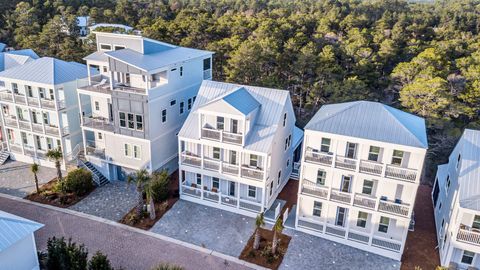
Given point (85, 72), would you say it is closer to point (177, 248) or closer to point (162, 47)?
point (162, 47)

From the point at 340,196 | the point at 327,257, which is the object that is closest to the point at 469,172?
the point at 340,196

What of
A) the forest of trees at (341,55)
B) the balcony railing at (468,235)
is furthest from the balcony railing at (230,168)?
the forest of trees at (341,55)

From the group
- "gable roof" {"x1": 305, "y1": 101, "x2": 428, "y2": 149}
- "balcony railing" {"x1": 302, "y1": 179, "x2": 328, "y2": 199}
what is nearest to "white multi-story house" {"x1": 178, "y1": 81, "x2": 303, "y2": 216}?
"balcony railing" {"x1": 302, "y1": 179, "x2": 328, "y2": 199}

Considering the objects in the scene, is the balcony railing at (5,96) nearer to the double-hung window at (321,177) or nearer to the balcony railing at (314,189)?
the balcony railing at (314,189)

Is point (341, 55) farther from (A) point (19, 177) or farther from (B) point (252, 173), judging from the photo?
(A) point (19, 177)

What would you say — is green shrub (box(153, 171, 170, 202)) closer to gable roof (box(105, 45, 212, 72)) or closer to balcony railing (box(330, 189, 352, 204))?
gable roof (box(105, 45, 212, 72))
